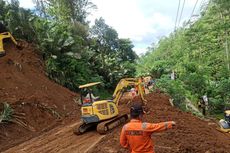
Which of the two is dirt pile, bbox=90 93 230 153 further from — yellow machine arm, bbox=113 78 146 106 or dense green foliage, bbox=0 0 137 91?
dense green foliage, bbox=0 0 137 91

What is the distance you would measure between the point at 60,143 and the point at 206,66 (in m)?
29.1

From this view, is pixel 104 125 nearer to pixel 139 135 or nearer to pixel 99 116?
pixel 99 116

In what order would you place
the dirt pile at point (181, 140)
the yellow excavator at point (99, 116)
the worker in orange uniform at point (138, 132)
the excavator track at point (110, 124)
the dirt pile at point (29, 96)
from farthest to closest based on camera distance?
the dirt pile at point (29, 96)
the yellow excavator at point (99, 116)
the excavator track at point (110, 124)
the dirt pile at point (181, 140)
the worker in orange uniform at point (138, 132)

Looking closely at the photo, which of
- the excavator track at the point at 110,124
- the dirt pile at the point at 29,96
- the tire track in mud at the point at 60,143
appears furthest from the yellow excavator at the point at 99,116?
the dirt pile at the point at 29,96

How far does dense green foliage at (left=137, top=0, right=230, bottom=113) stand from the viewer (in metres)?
29.4

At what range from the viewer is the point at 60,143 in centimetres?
1448

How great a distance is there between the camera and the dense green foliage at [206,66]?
96.6 feet

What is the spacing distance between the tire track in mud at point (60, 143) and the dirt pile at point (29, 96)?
2.57 ft

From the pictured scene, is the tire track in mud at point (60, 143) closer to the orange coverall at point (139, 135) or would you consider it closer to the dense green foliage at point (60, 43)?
the orange coverall at point (139, 135)

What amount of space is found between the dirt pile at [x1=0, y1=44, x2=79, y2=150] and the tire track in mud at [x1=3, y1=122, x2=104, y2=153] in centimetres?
78

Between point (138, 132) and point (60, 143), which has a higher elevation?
point (138, 132)

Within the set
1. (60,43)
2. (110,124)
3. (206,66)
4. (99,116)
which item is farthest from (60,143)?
(206,66)

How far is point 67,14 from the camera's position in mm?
39438

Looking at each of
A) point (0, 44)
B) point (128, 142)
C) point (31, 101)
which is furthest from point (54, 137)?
point (128, 142)
